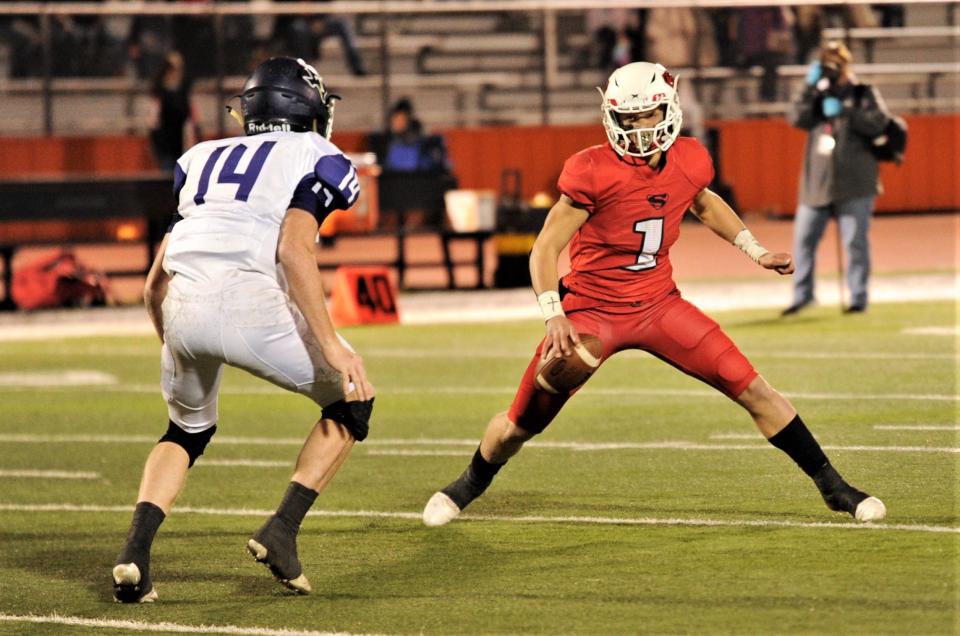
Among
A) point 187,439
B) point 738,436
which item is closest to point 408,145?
point 738,436

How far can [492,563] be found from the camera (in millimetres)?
6414

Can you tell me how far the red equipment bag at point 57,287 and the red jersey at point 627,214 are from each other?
10.2 meters

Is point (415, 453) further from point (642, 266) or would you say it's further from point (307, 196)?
point (307, 196)

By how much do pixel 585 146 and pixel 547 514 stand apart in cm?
1560

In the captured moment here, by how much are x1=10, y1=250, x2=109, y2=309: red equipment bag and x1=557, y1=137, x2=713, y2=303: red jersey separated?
10195mm

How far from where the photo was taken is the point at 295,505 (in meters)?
5.95

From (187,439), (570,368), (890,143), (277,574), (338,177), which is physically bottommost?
(277,574)

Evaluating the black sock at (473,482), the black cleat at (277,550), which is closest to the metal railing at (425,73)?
the black sock at (473,482)

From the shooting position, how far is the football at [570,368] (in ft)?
21.9

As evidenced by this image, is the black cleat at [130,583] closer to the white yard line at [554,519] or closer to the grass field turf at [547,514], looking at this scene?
the grass field turf at [547,514]

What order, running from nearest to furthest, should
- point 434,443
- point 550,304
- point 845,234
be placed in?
point 550,304 → point 434,443 → point 845,234

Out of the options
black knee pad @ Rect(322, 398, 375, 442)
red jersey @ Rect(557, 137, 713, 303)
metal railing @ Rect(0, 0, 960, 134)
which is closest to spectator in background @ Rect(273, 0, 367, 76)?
metal railing @ Rect(0, 0, 960, 134)

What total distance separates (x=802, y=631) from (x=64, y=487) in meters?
4.25

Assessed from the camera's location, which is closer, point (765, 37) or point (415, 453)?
point (415, 453)
